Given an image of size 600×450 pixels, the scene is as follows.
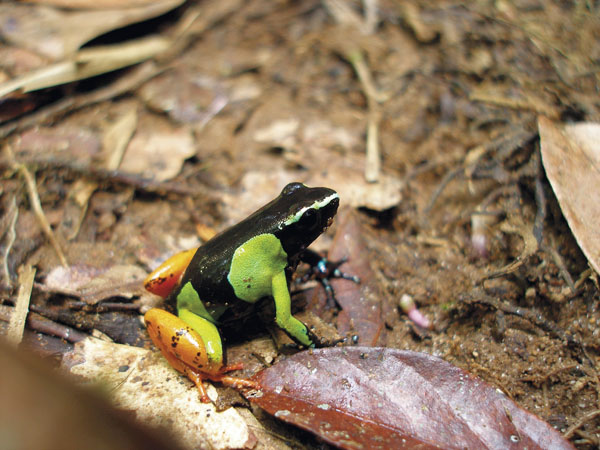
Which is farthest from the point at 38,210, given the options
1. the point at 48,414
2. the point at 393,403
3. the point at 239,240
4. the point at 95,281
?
the point at 393,403

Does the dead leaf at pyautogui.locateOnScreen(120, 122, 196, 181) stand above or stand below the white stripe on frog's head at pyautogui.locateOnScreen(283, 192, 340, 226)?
below

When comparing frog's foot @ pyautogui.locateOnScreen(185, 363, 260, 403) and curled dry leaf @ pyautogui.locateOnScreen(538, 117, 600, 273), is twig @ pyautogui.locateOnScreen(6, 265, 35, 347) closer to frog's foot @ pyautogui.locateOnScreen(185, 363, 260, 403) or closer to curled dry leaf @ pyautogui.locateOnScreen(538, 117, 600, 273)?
frog's foot @ pyautogui.locateOnScreen(185, 363, 260, 403)

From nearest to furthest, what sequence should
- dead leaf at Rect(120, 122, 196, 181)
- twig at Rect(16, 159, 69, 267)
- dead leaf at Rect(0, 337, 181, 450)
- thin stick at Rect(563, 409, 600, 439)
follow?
dead leaf at Rect(0, 337, 181, 450) < thin stick at Rect(563, 409, 600, 439) < twig at Rect(16, 159, 69, 267) < dead leaf at Rect(120, 122, 196, 181)

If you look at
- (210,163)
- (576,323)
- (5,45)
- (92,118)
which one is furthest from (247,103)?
(576,323)

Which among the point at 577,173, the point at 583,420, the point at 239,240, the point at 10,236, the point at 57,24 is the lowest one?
the point at 583,420

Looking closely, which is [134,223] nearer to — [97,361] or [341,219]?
[97,361]

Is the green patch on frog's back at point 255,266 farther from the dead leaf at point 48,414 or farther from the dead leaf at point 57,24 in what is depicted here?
the dead leaf at point 57,24

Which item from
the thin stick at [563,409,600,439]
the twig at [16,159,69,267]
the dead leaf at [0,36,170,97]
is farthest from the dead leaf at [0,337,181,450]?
the dead leaf at [0,36,170,97]

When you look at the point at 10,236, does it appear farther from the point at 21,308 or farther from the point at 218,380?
the point at 218,380

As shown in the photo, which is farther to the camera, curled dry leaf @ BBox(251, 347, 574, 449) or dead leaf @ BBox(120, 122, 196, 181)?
dead leaf @ BBox(120, 122, 196, 181)
